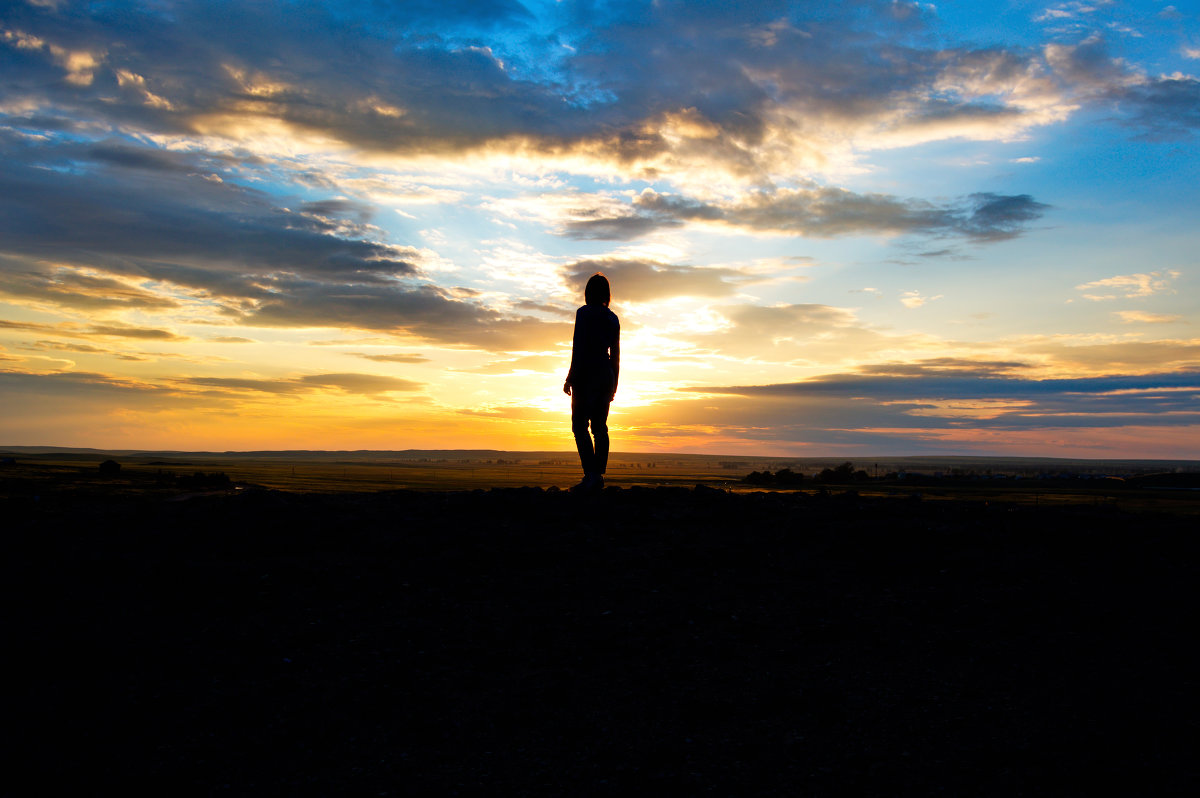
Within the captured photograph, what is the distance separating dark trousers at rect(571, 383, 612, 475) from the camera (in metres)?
14.4

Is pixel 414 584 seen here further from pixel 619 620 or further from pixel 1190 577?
pixel 1190 577

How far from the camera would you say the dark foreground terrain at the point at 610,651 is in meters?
5.37

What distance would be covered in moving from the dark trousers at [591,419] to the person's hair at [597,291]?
1.89 metres

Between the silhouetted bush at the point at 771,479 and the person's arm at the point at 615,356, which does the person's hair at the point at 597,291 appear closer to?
the person's arm at the point at 615,356

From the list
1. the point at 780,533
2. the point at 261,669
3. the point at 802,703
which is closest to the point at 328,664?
the point at 261,669

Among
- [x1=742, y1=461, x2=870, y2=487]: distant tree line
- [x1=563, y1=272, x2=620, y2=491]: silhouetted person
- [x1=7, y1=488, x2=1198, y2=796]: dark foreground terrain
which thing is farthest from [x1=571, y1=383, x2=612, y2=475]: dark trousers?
[x1=742, y1=461, x2=870, y2=487]: distant tree line

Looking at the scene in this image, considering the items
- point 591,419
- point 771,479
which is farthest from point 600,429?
point 771,479

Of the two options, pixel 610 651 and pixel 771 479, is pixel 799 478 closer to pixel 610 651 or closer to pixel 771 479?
pixel 771 479

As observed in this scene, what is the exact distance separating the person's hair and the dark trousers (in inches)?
74.5

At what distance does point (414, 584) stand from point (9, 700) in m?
4.15

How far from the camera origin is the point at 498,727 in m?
5.98

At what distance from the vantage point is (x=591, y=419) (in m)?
14.6

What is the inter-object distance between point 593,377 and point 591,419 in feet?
3.08

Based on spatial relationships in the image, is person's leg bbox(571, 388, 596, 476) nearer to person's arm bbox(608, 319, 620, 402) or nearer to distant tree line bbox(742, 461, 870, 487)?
person's arm bbox(608, 319, 620, 402)
